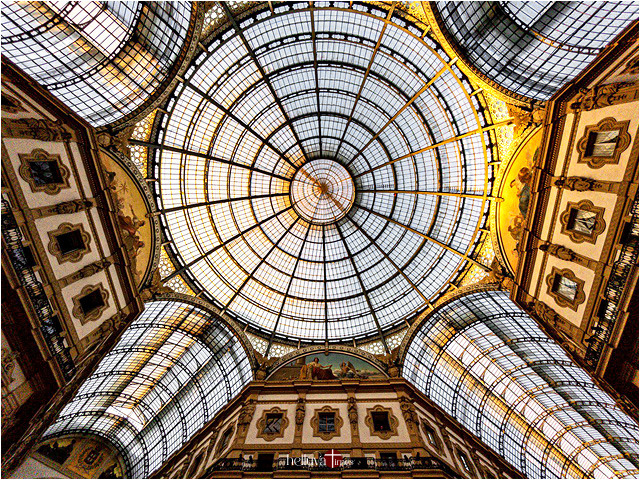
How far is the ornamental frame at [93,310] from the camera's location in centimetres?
1775

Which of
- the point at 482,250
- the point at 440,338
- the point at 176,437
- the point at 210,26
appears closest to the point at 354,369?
the point at 440,338

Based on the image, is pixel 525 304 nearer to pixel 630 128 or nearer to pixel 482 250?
pixel 482 250

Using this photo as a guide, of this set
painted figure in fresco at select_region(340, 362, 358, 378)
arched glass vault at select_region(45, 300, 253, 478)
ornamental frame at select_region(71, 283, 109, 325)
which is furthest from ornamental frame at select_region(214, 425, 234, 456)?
ornamental frame at select_region(71, 283, 109, 325)

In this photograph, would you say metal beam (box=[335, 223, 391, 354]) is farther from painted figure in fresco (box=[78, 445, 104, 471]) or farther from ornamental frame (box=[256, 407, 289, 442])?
painted figure in fresco (box=[78, 445, 104, 471])

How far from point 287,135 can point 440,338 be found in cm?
2482

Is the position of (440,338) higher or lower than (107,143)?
lower

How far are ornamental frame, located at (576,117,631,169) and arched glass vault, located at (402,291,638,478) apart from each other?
1343cm

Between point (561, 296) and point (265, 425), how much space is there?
22.0 metres

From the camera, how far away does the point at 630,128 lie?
13.9 metres

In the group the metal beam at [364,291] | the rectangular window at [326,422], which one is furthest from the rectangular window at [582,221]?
the rectangular window at [326,422]

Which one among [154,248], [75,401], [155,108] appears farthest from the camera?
[75,401]

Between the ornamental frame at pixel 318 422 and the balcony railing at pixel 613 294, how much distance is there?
642 inches

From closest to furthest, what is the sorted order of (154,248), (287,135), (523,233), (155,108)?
1. (523,233)
2. (155,108)
3. (154,248)
4. (287,135)

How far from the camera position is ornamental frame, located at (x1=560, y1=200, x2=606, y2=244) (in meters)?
15.4
